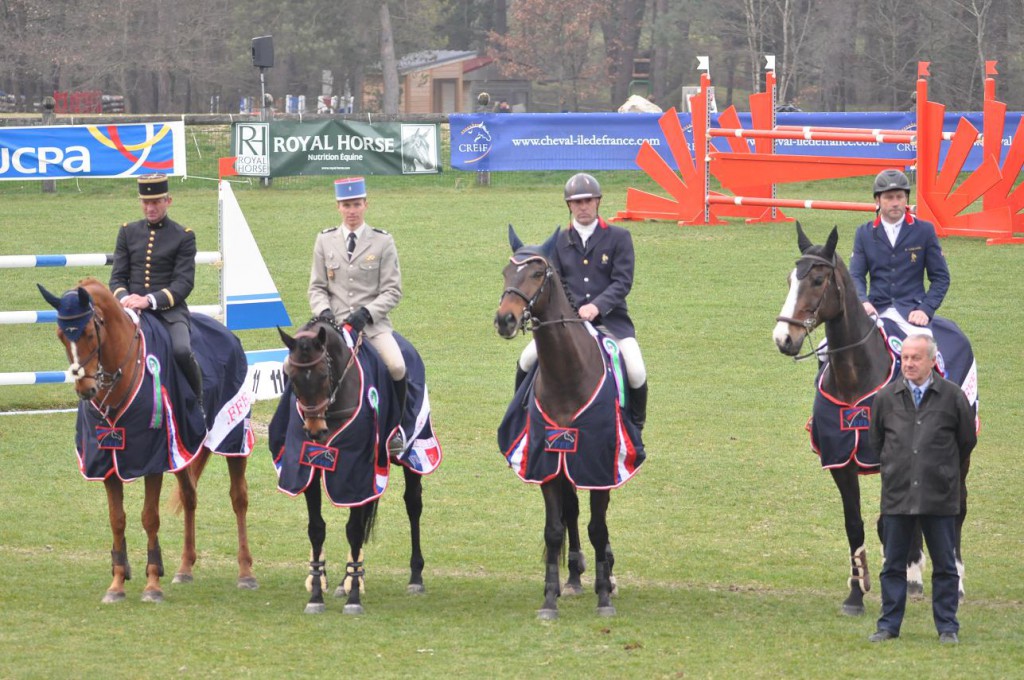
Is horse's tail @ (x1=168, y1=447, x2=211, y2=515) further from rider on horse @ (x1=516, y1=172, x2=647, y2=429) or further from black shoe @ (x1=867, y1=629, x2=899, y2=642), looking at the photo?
black shoe @ (x1=867, y1=629, x2=899, y2=642)

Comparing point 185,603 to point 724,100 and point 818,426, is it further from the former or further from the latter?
point 724,100

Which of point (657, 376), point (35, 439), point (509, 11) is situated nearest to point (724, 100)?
point (509, 11)

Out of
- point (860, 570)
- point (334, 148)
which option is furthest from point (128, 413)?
point (334, 148)

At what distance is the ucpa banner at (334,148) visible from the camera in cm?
2986

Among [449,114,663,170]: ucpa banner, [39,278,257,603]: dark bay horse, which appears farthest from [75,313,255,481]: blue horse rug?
[449,114,663,170]: ucpa banner

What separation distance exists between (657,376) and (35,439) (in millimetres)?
6871

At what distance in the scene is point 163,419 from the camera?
336 inches

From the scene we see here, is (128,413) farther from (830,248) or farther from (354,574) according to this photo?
(830,248)

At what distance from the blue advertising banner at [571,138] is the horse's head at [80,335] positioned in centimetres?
2205

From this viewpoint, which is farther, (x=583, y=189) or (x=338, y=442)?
(x=583, y=189)

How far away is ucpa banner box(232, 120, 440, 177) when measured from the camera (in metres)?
29.9

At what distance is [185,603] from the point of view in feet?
27.8

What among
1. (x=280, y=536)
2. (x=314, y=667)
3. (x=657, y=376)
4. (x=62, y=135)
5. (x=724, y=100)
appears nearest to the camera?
(x=314, y=667)

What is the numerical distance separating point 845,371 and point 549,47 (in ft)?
189
